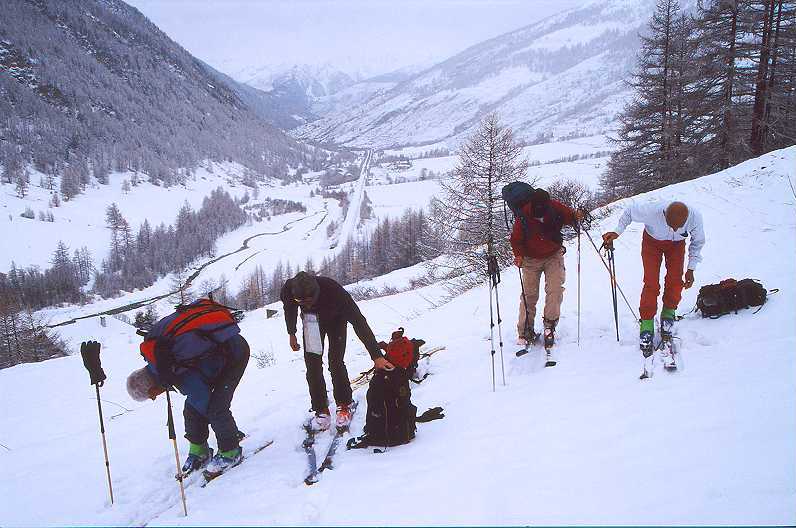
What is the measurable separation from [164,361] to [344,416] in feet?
6.94

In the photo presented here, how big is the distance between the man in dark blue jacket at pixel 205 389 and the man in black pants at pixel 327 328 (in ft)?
2.36

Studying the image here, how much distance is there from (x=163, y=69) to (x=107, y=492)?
23655 centimetres

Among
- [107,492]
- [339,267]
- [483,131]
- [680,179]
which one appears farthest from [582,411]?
[339,267]

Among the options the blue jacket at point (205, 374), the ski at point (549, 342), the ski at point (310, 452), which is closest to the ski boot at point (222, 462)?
the blue jacket at point (205, 374)

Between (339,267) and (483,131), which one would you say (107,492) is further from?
(339,267)

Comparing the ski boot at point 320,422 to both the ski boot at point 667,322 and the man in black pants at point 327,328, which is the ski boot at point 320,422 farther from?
the ski boot at point 667,322

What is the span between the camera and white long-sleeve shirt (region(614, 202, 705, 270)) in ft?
15.7

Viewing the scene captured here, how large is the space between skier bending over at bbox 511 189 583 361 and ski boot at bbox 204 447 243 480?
410 cm

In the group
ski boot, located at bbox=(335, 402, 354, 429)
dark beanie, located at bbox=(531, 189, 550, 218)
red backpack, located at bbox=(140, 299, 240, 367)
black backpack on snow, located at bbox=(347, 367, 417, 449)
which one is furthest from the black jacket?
dark beanie, located at bbox=(531, 189, 550, 218)

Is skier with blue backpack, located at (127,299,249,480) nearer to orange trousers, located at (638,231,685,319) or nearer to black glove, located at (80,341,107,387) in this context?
black glove, located at (80,341,107,387)

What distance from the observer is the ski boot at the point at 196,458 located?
4.30 metres

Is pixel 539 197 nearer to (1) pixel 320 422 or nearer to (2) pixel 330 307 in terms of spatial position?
(2) pixel 330 307

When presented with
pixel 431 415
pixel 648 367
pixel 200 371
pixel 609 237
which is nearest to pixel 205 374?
pixel 200 371

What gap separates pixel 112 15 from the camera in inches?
7776
